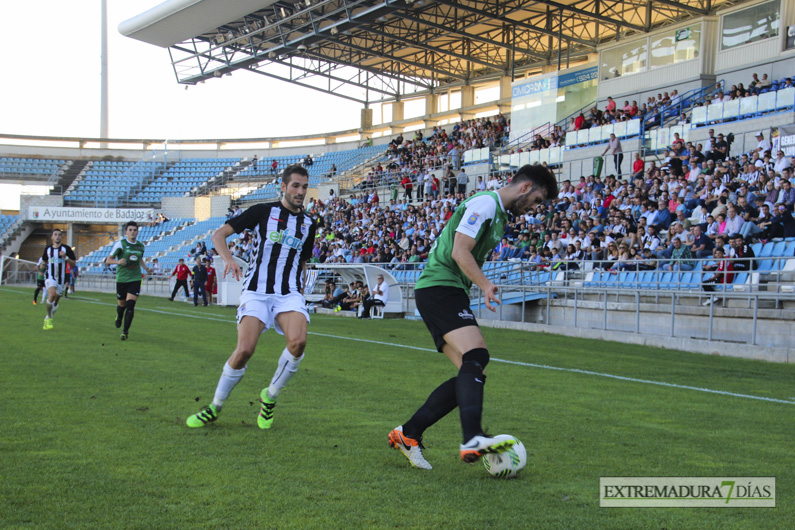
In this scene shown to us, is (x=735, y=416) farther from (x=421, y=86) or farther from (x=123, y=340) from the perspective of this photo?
(x=421, y=86)

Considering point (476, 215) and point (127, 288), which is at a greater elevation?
point (476, 215)

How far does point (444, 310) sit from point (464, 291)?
A: 0.23 metres

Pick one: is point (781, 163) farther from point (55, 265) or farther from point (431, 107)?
point (431, 107)

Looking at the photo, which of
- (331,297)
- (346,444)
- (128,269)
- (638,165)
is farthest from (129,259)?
(638,165)

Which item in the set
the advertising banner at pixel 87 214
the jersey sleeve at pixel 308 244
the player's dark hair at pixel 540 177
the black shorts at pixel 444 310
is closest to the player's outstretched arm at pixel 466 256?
the black shorts at pixel 444 310

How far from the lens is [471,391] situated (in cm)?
454

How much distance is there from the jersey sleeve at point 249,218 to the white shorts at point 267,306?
0.54m

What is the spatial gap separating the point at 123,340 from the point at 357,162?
37.9 metres

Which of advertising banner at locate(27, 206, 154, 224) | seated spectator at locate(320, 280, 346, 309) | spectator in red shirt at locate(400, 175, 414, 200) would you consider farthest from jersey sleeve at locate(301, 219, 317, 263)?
advertising banner at locate(27, 206, 154, 224)

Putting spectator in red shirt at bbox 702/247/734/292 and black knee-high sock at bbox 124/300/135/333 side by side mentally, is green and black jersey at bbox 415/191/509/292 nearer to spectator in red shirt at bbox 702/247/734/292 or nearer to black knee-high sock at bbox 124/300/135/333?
black knee-high sock at bbox 124/300/135/333

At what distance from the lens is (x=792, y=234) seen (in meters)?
14.9

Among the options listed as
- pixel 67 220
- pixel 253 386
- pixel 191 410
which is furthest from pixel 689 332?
pixel 67 220

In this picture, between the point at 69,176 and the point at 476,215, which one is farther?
the point at 69,176

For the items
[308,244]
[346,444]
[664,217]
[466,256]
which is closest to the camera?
[466,256]
